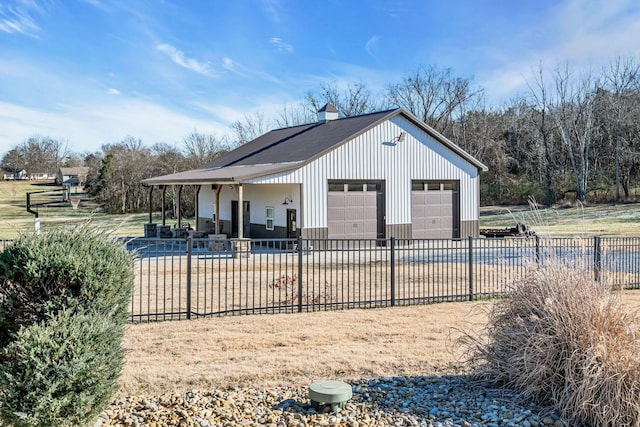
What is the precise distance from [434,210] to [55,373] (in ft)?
71.0

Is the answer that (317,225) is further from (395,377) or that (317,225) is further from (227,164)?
(395,377)

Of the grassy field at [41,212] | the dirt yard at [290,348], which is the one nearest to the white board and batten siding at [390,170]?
the grassy field at [41,212]

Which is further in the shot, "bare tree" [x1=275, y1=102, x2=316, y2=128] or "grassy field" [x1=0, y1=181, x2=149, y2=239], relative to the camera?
"bare tree" [x1=275, y1=102, x2=316, y2=128]

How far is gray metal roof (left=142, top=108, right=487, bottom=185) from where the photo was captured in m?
21.7

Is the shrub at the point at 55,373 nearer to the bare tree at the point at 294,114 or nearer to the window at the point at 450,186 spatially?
the window at the point at 450,186

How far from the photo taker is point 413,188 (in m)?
23.8

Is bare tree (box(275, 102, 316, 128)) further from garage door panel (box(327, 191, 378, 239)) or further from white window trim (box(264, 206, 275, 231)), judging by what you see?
garage door panel (box(327, 191, 378, 239))

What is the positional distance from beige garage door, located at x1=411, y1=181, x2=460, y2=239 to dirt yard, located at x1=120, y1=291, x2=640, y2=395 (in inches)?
578

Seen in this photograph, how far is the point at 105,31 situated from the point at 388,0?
1007 cm

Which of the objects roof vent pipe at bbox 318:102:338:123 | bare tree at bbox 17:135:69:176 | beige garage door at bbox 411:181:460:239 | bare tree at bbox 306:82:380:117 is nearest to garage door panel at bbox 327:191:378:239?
beige garage door at bbox 411:181:460:239

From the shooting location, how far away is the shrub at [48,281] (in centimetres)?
414

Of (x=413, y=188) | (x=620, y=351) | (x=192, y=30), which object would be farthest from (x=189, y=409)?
(x=413, y=188)

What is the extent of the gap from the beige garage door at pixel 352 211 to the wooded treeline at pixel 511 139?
21.4m

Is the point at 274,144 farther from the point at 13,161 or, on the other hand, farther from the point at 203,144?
the point at 13,161
